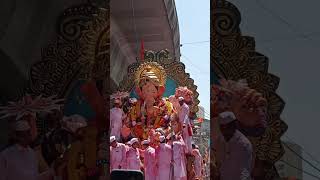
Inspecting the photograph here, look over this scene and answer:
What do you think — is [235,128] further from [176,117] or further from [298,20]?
[176,117]

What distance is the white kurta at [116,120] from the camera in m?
7.48

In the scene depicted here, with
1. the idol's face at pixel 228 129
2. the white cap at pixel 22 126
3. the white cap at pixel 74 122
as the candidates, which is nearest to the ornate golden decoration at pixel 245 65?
the idol's face at pixel 228 129

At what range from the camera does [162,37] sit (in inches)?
330

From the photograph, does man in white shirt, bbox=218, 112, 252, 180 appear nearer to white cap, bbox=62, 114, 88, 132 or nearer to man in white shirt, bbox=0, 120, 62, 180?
white cap, bbox=62, 114, 88, 132

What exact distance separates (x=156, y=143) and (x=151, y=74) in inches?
37.0

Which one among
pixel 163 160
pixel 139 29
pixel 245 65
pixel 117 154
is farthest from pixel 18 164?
pixel 139 29

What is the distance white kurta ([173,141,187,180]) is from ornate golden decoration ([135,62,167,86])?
2.94 ft

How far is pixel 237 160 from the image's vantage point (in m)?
3.45

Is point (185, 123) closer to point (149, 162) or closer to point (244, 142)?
point (149, 162)

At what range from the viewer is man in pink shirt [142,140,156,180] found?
7.47m

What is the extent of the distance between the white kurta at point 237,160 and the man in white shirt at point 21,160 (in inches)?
43.8

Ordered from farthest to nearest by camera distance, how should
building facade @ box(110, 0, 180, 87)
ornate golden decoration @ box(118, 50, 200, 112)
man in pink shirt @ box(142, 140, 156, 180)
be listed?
ornate golden decoration @ box(118, 50, 200, 112) < man in pink shirt @ box(142, 140, 156, 180) < building facade @ box(110, 0, 180, 87)

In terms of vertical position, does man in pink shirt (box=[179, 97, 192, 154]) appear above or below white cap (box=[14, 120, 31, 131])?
below

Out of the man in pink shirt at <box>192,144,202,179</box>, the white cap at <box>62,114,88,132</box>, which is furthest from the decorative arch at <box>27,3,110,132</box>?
the man in pink shirt at <box>192,144,202,179</box>
